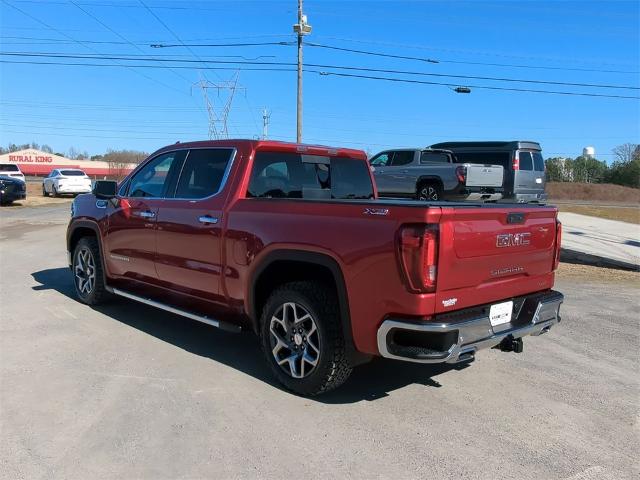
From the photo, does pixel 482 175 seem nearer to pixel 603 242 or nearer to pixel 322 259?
pixel 603 242

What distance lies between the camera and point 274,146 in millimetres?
4938

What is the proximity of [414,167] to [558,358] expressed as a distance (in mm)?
10977

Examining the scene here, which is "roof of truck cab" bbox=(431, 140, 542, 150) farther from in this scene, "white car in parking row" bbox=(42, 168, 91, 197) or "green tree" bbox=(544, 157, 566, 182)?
"green tree" bbox=(544, 157, 566, 182)

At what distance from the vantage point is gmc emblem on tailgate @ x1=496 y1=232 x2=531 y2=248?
3.81m

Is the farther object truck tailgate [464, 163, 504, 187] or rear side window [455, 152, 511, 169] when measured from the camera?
rear side window [455, 152, 511, 169]

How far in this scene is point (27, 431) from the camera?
3510 mm

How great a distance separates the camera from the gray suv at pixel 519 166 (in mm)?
16297

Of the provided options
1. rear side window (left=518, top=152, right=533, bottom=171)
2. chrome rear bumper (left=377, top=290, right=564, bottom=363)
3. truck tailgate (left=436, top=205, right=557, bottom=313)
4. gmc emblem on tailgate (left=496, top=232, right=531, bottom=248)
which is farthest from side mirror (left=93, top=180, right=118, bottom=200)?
rear side window (left=518, top=152, right=533, bottom=171)

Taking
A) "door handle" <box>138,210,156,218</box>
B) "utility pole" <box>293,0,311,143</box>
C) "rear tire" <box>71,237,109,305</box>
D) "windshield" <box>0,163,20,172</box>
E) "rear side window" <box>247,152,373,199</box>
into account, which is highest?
"utility pole" <box>293,0,311,143</box>

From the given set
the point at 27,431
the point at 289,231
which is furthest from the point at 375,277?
the point at 27,431

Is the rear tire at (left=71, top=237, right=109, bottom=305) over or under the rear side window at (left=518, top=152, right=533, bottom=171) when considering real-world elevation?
under

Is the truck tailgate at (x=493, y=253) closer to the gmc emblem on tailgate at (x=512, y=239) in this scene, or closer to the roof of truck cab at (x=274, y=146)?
the gmc emblem on tailgate at (x=512, y=239)

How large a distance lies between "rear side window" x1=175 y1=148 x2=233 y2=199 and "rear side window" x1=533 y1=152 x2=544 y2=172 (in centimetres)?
1425

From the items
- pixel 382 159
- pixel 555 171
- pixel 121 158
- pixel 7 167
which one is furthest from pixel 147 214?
pixel 121 158
